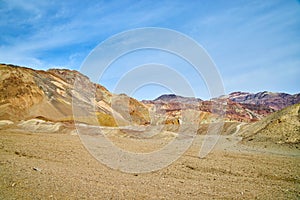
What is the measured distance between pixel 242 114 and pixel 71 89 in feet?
329

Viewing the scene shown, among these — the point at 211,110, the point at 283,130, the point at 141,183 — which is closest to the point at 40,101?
the point at 283,130

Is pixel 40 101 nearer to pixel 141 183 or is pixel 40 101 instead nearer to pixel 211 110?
pixel 211 110

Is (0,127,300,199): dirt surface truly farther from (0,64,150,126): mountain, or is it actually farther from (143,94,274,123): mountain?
(143,94,274,123): mountain

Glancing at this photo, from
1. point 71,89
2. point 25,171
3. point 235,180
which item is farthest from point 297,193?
point 71,89

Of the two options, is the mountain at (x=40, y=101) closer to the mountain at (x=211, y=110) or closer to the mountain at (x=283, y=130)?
the mountain at (x=211, y=110)

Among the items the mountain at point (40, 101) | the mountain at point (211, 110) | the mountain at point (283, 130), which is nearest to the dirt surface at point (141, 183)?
the mountain at point (283, 130)

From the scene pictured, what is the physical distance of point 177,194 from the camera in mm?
9484

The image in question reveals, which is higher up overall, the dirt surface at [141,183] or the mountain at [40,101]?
the mountain at [40,101]

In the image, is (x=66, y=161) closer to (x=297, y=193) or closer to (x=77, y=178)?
(x=77, y=178)

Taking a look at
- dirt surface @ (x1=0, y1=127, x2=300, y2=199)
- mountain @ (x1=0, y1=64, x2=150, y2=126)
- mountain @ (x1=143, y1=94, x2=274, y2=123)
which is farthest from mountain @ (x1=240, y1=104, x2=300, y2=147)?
mountain @ (x1=0, y1=64, x2=150, y2=126)

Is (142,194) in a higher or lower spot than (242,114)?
lower

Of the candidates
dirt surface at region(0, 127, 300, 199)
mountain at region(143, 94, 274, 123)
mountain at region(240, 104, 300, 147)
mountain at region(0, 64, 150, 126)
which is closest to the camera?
dirt surface at region(0, 127, 300, 199)

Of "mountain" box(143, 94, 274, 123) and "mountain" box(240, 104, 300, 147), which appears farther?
"mountain" box(143, 94, 274, 123)

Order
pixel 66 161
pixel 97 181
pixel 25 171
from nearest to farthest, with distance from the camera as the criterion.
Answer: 1. pixel 97 181
2. pixel 25 171
3. pixel 66 161
